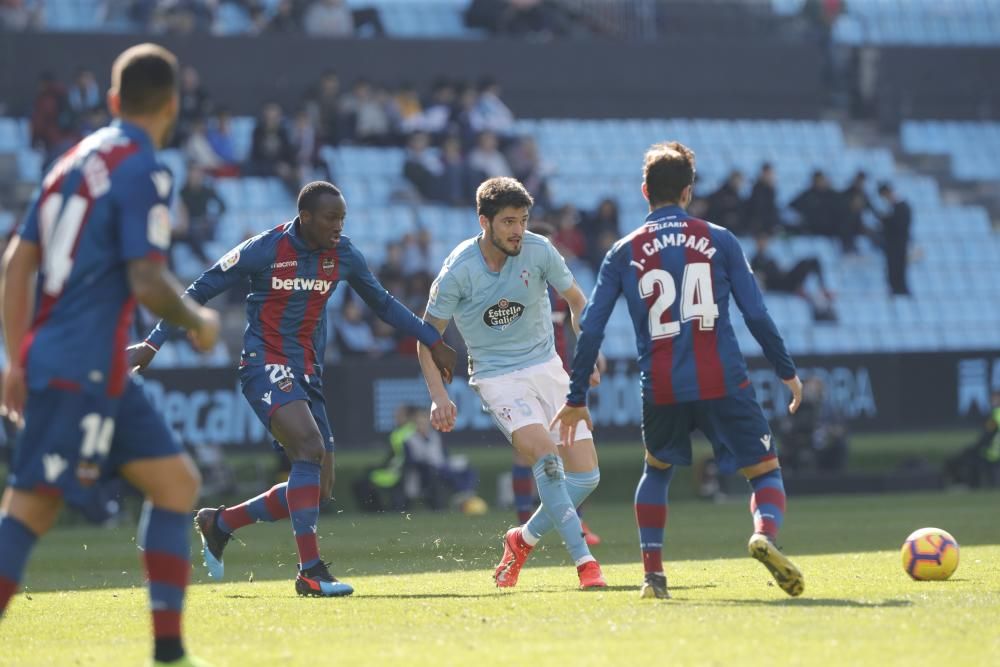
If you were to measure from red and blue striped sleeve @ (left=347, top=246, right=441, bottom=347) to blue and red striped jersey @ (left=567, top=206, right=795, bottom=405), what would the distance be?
4.71ft

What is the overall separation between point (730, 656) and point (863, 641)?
0.65m

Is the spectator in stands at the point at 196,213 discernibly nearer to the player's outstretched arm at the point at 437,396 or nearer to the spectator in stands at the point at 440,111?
the spectator in stands at the point at 440,111

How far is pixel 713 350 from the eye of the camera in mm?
8508

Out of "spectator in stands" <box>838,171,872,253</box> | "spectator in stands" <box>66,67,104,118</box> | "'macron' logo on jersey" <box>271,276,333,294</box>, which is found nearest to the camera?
"'macron' logo on jersey" <box>271,276,333,294</box>

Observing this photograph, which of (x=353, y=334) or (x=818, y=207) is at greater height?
(x=818, y=207)

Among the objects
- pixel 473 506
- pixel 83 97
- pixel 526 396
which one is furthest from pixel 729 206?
pixel 526 396

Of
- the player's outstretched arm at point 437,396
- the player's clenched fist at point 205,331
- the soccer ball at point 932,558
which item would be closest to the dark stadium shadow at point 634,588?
the soccer ball at point 932,558

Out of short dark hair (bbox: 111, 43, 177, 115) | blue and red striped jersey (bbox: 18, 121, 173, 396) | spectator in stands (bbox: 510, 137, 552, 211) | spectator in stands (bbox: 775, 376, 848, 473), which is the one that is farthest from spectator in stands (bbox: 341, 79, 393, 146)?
blue and red striped jersey (bbox: 18, 121, 173, 396)

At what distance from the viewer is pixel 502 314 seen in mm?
10469

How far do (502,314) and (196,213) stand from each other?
1246 cm

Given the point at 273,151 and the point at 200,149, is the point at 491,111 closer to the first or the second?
the point at 273,151

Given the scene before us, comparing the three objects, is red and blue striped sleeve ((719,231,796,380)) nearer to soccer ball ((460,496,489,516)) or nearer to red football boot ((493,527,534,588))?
red football boot ((493,527,534,588))

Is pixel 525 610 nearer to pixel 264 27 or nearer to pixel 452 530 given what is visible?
pixel 452 530

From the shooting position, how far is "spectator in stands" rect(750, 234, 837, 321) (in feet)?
82.9
